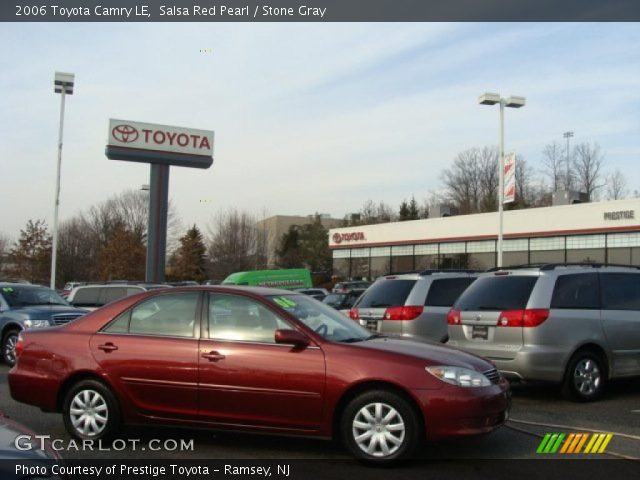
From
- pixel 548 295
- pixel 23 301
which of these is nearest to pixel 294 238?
pixel 23 301

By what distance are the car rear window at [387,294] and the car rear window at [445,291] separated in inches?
14.3

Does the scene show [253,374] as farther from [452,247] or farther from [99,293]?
[452,247]

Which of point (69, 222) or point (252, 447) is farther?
point (69, 222)

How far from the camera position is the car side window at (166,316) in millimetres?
6668

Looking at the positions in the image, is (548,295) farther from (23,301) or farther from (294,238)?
(294,238)

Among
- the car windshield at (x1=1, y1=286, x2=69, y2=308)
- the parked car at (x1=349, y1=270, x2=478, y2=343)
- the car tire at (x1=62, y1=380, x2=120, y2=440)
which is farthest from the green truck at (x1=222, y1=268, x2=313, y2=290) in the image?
the car tire at (x1=62, y1=380, x2=120, y2=440)

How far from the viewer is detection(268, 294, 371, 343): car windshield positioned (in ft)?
21.3

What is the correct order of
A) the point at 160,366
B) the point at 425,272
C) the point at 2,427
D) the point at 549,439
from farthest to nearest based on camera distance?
the point at 425,272, the point at 549,439, the point at 160,366, the point at 2,427

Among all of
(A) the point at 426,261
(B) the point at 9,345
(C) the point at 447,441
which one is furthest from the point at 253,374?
(A) the point at 426,261

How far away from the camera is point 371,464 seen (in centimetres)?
591

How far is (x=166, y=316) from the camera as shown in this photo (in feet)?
22.2

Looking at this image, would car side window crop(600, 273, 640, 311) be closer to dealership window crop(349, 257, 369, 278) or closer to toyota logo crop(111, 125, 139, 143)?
toyota logo crop(111, 125, 139, 143)

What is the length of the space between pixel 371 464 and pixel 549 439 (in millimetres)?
2123

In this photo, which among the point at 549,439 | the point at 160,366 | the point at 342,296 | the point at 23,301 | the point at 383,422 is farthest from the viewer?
the point at 342,296
